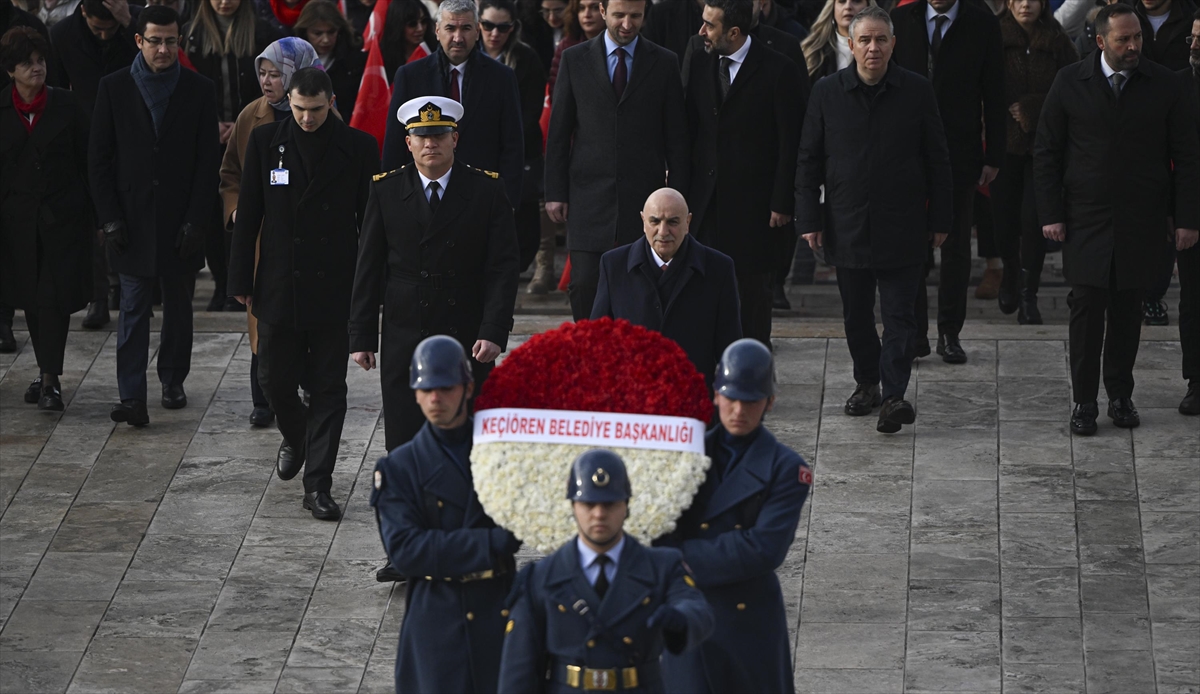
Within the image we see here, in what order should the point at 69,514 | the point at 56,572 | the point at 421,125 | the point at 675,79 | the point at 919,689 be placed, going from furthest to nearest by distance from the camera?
the point at 675,79
the point at 69,514
the point at 56,572
the point at 421,125
the point at 919,689

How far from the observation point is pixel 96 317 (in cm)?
1252

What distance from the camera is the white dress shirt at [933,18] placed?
1114cm

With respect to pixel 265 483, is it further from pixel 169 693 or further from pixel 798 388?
pixel 798 388

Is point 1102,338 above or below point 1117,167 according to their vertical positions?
below

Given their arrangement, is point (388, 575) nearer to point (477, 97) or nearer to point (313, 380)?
point (313, 380)

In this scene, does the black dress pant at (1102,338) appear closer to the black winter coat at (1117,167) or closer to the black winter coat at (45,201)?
the black winter coat at (1117,167)

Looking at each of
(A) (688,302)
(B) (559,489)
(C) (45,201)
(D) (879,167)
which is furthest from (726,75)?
(B) (559,489)

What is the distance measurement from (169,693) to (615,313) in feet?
8.15

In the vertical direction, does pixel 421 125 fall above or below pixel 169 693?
above

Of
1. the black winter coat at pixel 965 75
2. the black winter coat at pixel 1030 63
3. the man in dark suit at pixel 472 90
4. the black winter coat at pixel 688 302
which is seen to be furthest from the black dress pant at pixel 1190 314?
the man in dark suit at pixel 472 90

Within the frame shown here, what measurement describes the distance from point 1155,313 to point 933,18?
2559mm

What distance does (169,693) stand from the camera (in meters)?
8.02

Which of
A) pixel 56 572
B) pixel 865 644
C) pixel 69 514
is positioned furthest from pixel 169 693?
pixel 865 644

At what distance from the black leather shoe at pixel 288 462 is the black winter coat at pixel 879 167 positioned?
2987mm
